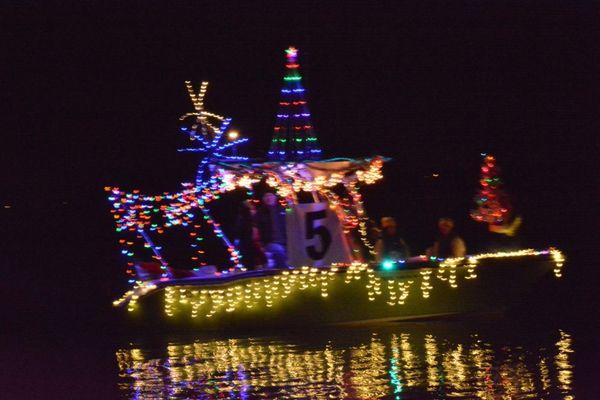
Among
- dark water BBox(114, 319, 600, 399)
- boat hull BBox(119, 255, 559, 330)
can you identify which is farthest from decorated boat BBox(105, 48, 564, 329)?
dark water BBox(114, 319, 600, 399)

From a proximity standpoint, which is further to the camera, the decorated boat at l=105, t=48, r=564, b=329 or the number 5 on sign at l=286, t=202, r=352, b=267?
the number 5 on sign at l=286, t=202, r=352, b=267

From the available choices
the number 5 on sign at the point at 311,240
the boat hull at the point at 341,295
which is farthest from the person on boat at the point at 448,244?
the number 5 on sign at the point at 311,240

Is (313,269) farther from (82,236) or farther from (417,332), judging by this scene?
(82,236)

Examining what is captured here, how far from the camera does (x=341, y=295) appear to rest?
17719 mm

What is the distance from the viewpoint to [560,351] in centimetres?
1471

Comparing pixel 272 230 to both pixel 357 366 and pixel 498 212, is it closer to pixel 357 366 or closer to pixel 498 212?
pixel 498 212

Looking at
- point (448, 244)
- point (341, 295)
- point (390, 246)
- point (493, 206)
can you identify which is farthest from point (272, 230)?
point (493, 206)

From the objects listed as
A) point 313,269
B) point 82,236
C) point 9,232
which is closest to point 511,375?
point 313,269

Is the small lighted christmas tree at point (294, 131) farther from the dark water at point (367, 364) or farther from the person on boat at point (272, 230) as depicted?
the dark water at point (367, 364)

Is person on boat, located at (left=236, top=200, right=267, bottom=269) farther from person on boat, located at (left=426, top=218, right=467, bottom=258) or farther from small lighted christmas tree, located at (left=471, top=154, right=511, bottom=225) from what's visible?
small lighted christmas tree, located at (left=471, top=154, right=511, bottom=225)

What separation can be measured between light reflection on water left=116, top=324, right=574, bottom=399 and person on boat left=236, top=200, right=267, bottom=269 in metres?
1.97

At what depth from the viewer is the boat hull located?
17594 millimetres

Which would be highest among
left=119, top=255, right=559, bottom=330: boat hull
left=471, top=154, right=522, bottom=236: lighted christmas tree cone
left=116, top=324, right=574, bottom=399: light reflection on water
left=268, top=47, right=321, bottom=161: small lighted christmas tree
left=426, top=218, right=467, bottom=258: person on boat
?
left=268, top=47, right=321, bottom=161: small lighted christmas tree

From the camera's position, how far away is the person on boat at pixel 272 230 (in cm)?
1836
